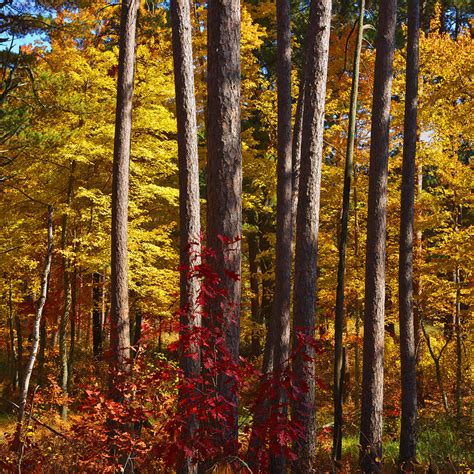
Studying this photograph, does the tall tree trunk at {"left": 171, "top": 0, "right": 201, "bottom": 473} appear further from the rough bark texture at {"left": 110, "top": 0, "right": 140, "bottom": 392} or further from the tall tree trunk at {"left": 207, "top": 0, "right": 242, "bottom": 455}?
the tall tree trunk at {"left": 207, "top": 0, "right": 242, "bottom": 455}

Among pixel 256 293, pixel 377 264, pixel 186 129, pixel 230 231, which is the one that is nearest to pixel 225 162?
pixel 230 231

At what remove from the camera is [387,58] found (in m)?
8.88

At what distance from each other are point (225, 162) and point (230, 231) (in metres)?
0.63

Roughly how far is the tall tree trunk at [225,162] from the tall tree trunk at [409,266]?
19.1ft

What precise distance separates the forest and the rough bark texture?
34mm

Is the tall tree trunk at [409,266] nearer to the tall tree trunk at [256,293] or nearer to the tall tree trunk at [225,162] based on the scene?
the tall tree trunk at [225,162]

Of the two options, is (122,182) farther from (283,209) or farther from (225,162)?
(225,162)

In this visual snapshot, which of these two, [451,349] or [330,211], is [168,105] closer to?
[330,211]

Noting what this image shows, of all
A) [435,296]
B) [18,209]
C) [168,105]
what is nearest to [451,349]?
[435,296]

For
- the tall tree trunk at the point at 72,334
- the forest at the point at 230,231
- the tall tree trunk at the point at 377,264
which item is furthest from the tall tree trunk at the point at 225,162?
the tall tree trunk at the point at 72,334

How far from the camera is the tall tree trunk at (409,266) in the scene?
30.3 ft

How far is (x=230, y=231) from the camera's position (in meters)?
4.68

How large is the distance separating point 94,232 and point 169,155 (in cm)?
301

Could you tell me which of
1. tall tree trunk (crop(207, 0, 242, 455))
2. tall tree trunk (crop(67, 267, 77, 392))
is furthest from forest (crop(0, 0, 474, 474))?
tall tree trunk (crop(67, 267, 77, 392))
